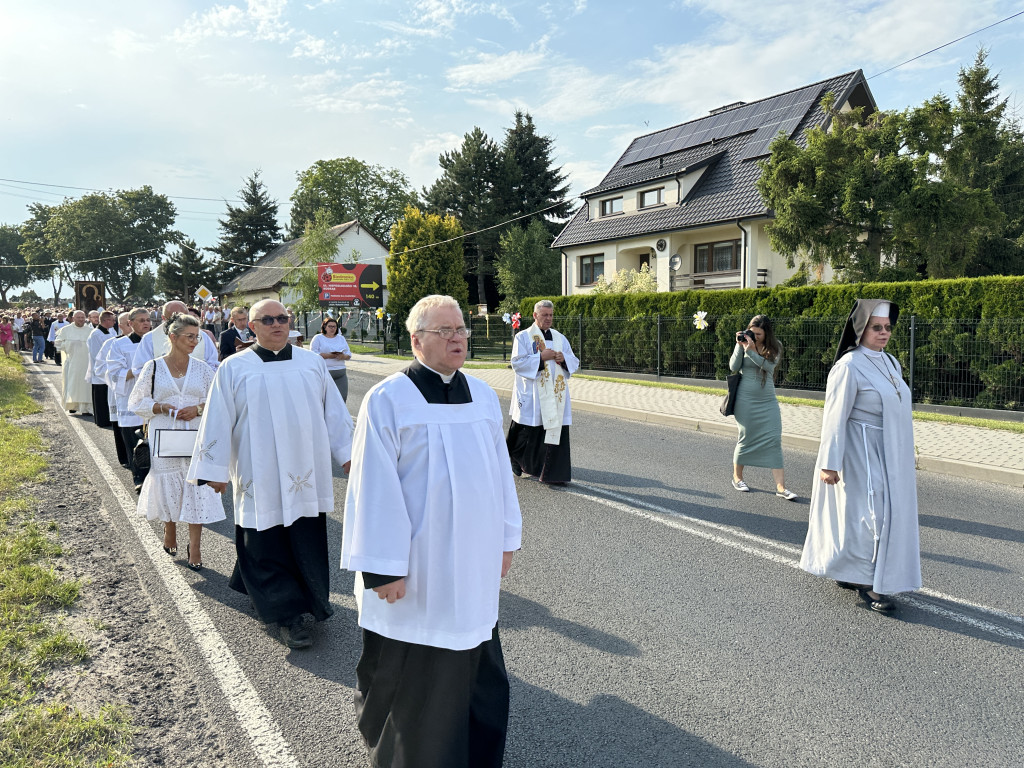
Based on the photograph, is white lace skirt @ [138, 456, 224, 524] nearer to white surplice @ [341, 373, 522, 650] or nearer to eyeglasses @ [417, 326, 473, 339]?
white surplice @ [341, 373, 522, 650]

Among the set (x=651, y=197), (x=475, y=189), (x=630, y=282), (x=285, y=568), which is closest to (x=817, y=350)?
(x=285, y=568)

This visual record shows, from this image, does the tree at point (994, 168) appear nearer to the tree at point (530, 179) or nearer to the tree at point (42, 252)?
the tree at point (530, 179)

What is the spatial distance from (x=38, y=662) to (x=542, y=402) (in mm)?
5204

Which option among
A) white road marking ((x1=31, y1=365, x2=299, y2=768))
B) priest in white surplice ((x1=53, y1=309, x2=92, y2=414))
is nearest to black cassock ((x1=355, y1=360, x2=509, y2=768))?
white road marking ((x1=31, y1=365, x2=299, y2=768))

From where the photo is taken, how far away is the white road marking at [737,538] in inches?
165

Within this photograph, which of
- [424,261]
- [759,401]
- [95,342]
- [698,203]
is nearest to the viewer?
[759,401]

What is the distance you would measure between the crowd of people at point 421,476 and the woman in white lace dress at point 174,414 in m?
Result: 0.01

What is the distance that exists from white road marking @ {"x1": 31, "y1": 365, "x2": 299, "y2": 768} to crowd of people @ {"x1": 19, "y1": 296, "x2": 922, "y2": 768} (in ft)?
0.73

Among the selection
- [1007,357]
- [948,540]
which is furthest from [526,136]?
[948,540]

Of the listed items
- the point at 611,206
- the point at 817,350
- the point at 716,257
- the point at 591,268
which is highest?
the point at 611,206

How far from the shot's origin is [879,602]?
4355 mm

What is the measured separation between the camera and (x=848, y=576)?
4496 millimetres

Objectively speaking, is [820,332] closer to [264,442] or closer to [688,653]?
[688,653]

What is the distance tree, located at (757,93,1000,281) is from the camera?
16.8 m
